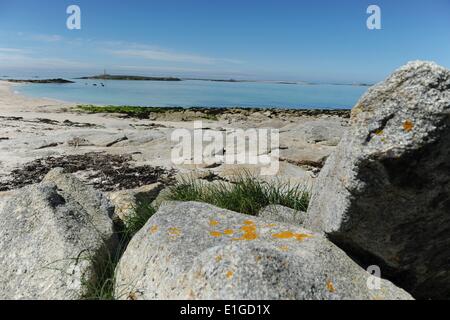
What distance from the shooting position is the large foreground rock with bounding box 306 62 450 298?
2777 millimetres

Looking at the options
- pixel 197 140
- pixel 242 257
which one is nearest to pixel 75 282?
pixel 242 257

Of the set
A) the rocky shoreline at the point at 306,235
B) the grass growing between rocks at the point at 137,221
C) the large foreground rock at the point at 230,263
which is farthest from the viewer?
the grass growing between rocks at the point at 137,221

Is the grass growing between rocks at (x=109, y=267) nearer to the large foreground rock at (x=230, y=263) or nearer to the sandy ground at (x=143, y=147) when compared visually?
the large foreground rock at (x=230, y=263)

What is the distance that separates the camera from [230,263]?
2.47 meters

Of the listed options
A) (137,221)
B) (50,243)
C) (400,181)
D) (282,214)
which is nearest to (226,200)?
(282,214)

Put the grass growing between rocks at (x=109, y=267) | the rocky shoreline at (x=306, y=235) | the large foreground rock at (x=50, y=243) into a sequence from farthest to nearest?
the large foreground rock at (x=50, y=243), the grass growing between rocks at (x=109, y=267), the rocky shoreline at (x=306, y=235)

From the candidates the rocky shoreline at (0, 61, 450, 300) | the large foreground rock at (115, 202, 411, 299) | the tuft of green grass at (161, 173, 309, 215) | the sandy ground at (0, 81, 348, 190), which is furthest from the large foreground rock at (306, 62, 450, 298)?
the sandy ground at (0, 81, 348, 190)

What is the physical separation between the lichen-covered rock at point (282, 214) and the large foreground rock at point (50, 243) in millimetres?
1736

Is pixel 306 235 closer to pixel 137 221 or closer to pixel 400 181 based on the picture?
pixel 400 181

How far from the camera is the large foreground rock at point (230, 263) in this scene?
7.97ft

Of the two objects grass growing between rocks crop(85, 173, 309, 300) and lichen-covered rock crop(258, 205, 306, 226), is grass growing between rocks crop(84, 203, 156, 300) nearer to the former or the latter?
grass growing between rocks crop(85, 173, 309, 300)

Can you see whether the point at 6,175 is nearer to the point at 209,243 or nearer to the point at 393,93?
the point at 209,243

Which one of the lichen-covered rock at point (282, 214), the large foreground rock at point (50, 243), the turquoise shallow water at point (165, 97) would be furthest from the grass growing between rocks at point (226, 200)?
the turquoise shallow water at point (165, 97)

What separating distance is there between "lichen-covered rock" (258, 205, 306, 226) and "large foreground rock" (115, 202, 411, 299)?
0.99m
